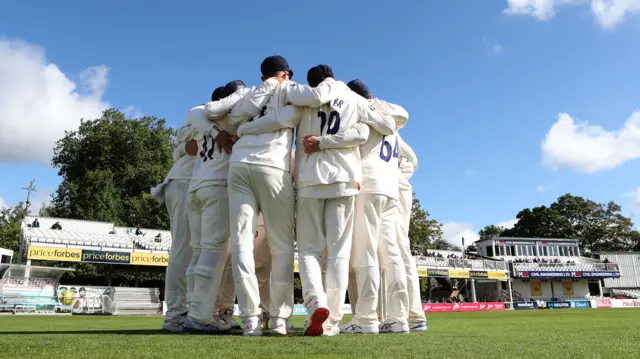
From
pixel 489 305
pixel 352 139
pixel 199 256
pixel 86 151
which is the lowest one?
pixel 489 305

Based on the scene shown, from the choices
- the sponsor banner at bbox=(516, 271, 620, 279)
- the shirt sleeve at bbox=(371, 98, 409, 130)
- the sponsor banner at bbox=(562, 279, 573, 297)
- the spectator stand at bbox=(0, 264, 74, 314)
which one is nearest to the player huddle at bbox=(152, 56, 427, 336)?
the shirt sleeve at bbox=(371, 98, 409, 130)

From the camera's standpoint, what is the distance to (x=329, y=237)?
4.70 m

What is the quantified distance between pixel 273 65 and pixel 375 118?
4.36 feet

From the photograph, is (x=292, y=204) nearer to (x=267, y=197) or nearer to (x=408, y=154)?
(x=267, y=197)

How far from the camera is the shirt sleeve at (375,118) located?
5.17m

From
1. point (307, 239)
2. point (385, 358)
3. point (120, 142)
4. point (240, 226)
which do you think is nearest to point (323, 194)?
point (307, 239)

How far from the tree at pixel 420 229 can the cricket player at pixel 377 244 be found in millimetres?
35788

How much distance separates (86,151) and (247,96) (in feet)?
147

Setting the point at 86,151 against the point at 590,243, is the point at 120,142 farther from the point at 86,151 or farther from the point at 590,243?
the point at 590,243

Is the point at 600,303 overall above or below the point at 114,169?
below

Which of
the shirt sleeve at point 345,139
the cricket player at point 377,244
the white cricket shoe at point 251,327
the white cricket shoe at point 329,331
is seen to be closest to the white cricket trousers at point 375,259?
the cricket player at point 377,244

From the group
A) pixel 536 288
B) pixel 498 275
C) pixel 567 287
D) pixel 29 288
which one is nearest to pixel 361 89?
pixel 29 288

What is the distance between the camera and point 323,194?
4.63 m

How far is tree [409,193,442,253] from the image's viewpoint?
135 ft
